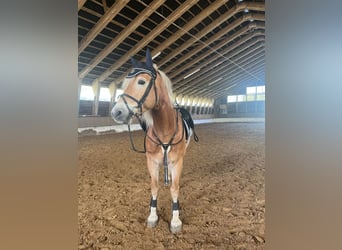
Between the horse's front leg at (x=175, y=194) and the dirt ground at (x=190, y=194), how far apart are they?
0.08 ft

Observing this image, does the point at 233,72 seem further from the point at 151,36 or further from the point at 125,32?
the point at 125,32

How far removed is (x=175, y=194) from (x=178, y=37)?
87 centimetres

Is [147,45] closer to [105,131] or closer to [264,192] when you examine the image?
[105,131]

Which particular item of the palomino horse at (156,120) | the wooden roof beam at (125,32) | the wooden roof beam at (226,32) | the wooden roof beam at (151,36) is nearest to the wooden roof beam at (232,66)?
the wooden roof beam at (226,32)

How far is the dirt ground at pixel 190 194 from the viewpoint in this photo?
138cm

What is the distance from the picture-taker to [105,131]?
1.45 metres

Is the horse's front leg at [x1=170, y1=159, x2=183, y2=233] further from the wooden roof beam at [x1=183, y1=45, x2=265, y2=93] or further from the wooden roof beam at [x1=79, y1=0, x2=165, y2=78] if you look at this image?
the wooden roof beam at [x1=79, y1=0, x2=165, y2=78]

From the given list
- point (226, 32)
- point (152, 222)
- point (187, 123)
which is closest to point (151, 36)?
point (226, 32)

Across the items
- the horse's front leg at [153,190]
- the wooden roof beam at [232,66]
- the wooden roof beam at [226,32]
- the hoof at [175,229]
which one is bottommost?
the hoof at [175,229]

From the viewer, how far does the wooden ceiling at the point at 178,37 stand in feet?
4.67

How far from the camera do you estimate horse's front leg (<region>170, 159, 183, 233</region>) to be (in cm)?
141

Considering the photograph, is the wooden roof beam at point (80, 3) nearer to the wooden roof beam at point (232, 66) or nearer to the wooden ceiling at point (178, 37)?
the wooden ceiling at point (178, 37)

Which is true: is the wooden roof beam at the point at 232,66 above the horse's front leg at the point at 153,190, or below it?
above
